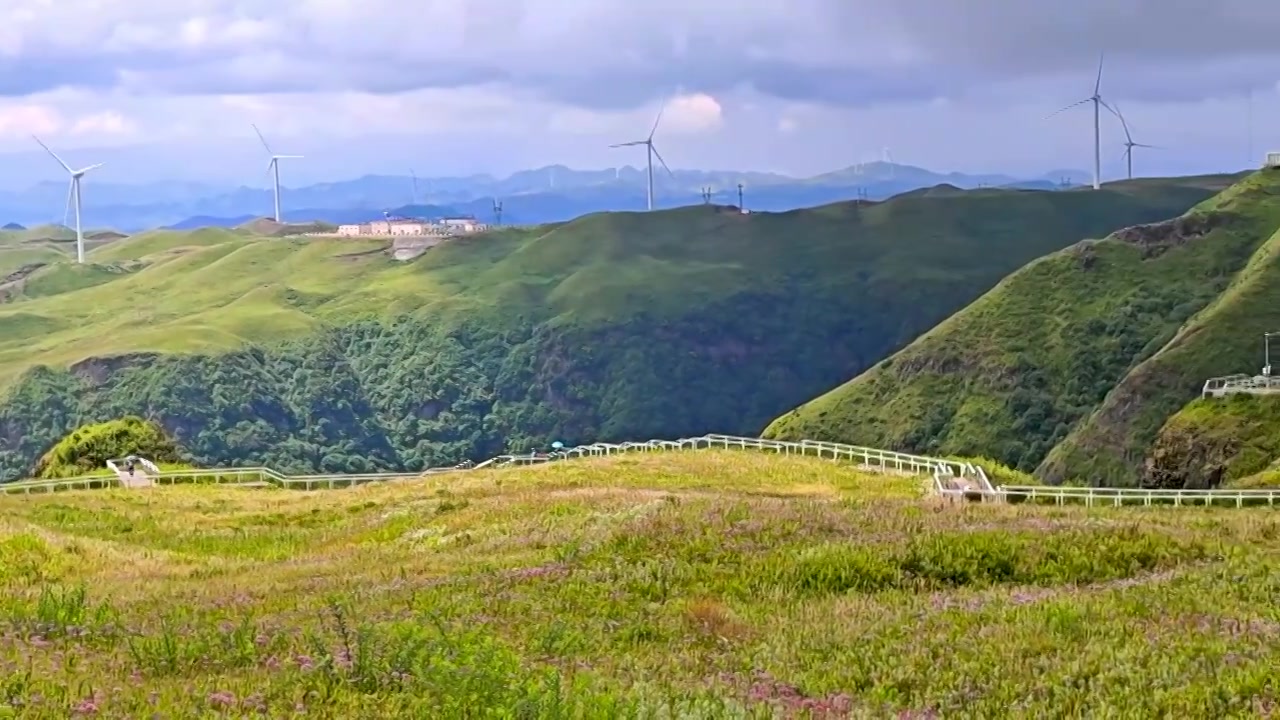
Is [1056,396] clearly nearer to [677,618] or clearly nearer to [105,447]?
[105,447]

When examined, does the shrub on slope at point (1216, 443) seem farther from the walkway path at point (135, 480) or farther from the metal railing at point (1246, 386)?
the walkway path at point (135, 480)

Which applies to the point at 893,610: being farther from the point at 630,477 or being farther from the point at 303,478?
the point at 303,478

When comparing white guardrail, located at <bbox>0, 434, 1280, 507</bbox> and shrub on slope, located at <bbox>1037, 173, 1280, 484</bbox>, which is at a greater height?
white guardrail, located at <bbox>0, 434, 1280, 507</bbox>

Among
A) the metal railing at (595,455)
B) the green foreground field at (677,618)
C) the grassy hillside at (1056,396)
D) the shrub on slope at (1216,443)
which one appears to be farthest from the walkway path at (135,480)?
the grassy hillside at (1056,396)

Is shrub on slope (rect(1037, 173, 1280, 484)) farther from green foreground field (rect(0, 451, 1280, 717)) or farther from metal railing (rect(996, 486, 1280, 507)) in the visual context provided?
green foreground field (rect(0, 451, 1280, 717))

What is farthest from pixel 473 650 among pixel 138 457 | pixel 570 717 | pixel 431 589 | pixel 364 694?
pixel 138 457

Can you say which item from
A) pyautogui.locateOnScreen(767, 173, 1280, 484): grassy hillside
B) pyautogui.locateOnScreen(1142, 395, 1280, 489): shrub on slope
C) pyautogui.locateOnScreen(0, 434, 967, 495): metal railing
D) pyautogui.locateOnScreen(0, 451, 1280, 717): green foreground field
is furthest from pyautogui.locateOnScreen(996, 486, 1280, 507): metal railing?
pyautogui.locateOnScreen(767, 173, 1280, 484): grassy hillside
